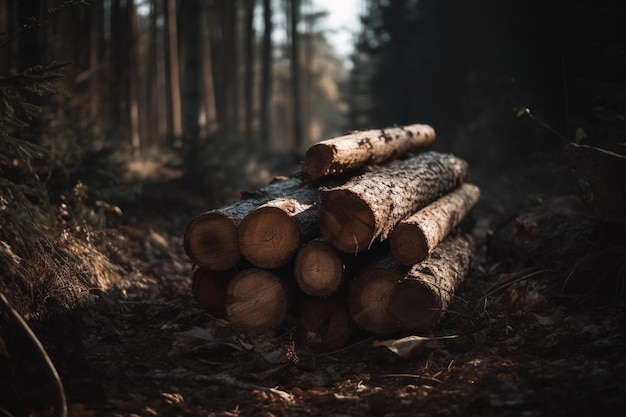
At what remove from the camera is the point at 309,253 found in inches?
201

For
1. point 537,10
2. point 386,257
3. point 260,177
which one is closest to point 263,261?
point 386,257

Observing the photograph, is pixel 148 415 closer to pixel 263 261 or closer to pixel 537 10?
pixel 263 261

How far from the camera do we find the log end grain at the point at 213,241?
526 cm

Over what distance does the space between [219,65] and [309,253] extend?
17.8 meters

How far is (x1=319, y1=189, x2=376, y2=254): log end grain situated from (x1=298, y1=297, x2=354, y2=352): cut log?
1.97 feet

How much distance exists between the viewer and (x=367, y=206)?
488 centimetres

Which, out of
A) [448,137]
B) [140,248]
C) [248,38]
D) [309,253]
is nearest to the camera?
[309,253]

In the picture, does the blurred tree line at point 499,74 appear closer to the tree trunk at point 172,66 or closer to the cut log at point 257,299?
the cut log at point 257,299

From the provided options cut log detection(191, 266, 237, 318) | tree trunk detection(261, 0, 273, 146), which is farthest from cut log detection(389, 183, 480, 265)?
tree trunk detection(261, 0, 273, 146)

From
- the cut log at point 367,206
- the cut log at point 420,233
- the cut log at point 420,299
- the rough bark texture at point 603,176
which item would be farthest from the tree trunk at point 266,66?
the cut log at point 420,299

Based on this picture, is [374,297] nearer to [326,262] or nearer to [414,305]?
[414,305]

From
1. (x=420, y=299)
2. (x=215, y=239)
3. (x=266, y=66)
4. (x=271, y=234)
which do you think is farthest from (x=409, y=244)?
(x=266, y=66)

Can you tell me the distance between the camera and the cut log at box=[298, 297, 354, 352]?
5141 millimetres

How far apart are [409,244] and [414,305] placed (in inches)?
21.7
